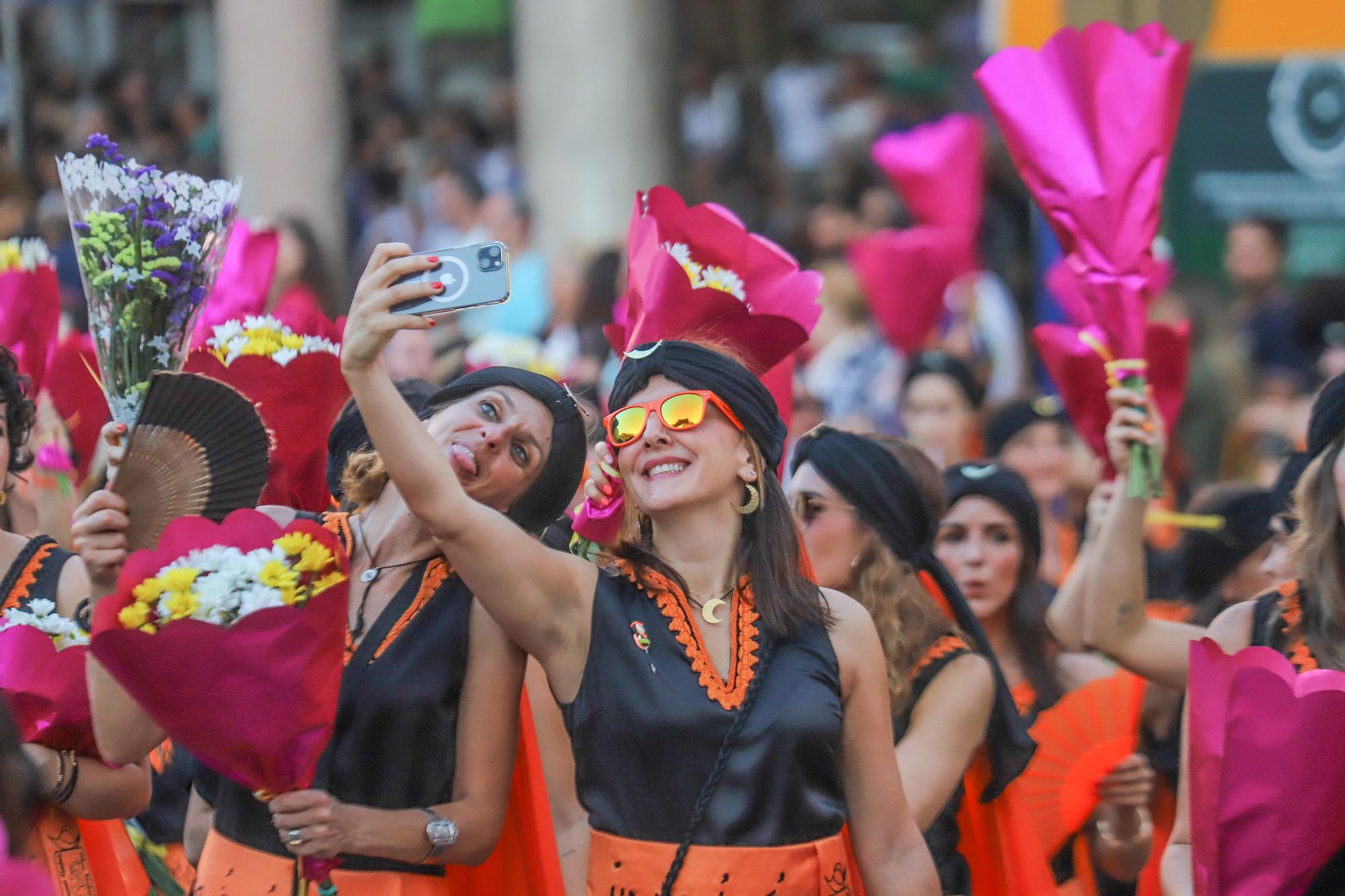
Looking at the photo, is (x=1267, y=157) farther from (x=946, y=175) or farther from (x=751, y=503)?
(x=751, y=503)

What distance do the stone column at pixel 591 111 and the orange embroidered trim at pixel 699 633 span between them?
894 cm

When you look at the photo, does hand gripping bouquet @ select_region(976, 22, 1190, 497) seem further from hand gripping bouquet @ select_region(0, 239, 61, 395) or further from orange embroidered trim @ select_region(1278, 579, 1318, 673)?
hand gripping bouquet @ select_region(0, 239, 61, 395)

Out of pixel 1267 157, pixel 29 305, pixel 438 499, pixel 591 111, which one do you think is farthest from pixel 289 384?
pixel 591 111

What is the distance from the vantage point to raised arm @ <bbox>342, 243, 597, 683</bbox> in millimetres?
3086

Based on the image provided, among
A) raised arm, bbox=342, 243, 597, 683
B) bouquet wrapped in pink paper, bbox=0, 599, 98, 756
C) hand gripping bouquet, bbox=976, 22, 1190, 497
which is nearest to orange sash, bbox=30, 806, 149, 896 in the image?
bouquet wrapped in pink paper, bbox=0, 599, 98, 756

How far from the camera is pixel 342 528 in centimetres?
377

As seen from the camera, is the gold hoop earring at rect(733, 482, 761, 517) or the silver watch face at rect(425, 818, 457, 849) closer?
the silver watch face at rect(425, 818, 457, 849)

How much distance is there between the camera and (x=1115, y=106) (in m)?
4.46

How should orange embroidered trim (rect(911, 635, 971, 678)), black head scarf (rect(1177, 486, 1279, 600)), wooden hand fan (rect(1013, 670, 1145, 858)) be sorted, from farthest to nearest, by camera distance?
black head scarf (rect(1177, 486, 1279, 600)) < wooden hand fan (rect(1013, 670, 1145, 858)) < orange embroidered trim (rect(911, 635, 971, 678))

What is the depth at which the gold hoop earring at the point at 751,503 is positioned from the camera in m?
3.57

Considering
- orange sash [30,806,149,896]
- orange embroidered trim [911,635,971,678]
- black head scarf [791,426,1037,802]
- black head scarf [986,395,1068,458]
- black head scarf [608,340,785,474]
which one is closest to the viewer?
black head scarf [608,340,785,474]

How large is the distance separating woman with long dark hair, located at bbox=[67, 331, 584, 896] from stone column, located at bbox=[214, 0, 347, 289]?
910 centimetres

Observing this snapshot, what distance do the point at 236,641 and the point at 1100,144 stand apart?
2.48m

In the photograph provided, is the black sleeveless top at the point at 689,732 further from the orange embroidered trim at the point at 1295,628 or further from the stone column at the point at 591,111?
the stone column at the point at 591,111
